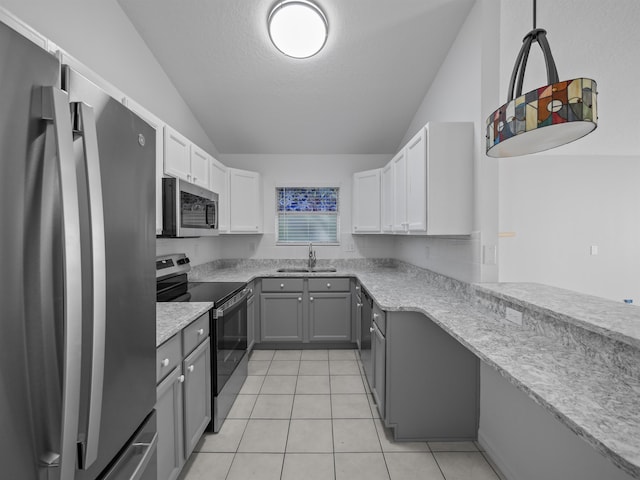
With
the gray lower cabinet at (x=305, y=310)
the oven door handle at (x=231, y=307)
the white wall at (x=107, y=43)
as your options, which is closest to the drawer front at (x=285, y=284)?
the gray lower cabinet at (x=305, y=310)

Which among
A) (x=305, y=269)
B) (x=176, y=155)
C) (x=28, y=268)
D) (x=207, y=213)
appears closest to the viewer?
(x=28, y=268)

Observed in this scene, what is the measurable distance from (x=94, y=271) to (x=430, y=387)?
2026 mm

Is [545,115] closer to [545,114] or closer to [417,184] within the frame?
[545,114]

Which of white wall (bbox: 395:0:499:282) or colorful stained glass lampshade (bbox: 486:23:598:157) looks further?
white wall (bbox: 395:0:499:282)

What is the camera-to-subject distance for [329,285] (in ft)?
11.8

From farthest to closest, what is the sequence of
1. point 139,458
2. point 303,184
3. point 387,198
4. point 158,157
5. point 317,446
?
1. point 303,184
2. point 387,198
3. point 158,157
4. point 317,446
5. point 139,458

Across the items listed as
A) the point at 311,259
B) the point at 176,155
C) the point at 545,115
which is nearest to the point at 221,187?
the point at 176,155

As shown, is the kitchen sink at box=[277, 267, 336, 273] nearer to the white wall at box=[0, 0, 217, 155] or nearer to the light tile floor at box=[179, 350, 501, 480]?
the light tile floor at box=[179, 350, 501, 480]

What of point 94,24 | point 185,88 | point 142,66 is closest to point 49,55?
Answer: point 94,24

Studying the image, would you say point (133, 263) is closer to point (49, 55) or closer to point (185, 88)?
point (49, 55)

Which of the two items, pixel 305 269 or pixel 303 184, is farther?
pixel 303 184

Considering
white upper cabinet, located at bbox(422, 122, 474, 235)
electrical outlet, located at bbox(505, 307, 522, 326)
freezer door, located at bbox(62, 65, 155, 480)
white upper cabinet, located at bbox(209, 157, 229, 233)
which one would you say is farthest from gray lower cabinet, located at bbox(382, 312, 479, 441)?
white upper cabinet, located at bbox(209, 157, 229, 233)

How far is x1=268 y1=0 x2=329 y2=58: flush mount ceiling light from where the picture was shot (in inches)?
86.7

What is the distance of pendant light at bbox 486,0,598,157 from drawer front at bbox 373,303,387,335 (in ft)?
4.08
